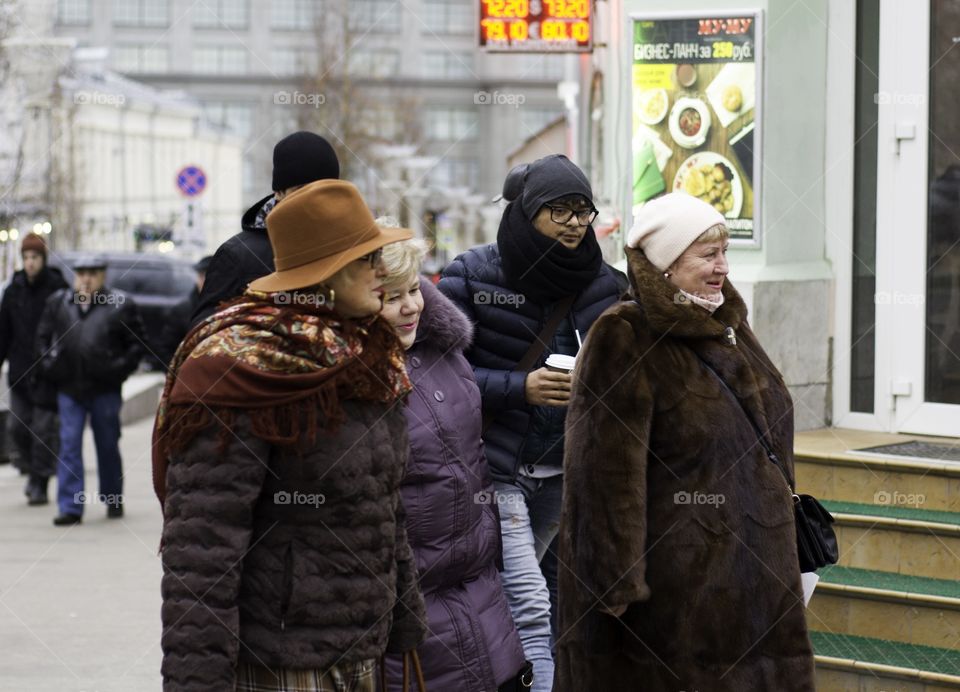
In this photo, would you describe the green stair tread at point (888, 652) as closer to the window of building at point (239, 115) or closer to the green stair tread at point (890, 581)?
the green stair tread at point (890, 581)

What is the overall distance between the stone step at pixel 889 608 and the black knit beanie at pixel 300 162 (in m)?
2.69

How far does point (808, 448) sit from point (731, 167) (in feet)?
5.58

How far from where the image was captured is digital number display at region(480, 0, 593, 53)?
49.8 ft

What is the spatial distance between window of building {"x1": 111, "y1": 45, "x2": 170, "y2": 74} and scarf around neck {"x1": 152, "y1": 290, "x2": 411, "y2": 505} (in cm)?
10502

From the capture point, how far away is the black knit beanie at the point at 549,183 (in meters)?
5.50

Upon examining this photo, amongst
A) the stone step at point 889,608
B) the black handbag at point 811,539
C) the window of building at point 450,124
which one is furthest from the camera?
the window of building at point 450,124

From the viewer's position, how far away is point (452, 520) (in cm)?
461

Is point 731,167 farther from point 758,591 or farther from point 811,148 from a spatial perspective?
point 758,591

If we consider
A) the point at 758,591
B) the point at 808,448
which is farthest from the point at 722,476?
the point at 808,448

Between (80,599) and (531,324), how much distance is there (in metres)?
4.15

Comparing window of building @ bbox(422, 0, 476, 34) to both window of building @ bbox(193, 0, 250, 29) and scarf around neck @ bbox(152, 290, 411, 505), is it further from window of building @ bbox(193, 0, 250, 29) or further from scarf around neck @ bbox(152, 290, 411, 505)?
scarf around neck @ bbox(152, 290, 411, 505)

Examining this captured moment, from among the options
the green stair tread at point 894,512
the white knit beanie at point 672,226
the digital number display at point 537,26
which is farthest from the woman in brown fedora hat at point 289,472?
the digital number display at point 537,26

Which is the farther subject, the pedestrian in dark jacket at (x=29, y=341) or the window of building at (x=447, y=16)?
the window of building at (x=447, y=16)

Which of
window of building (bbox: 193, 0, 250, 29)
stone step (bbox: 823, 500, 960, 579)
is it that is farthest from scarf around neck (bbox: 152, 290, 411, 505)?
window of building (bbox: 193, 0, 250, 29)
